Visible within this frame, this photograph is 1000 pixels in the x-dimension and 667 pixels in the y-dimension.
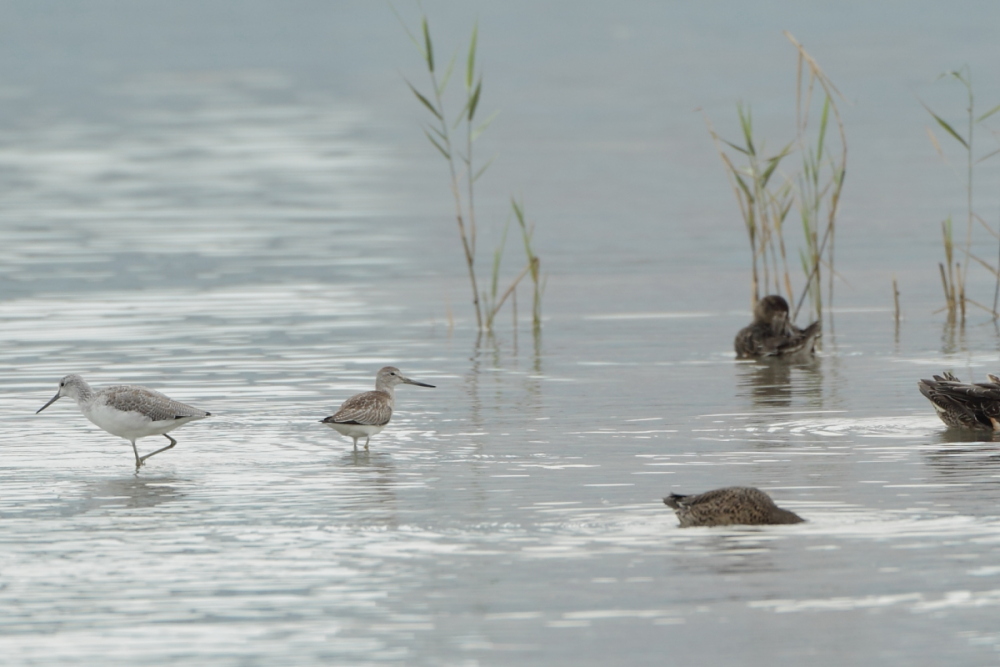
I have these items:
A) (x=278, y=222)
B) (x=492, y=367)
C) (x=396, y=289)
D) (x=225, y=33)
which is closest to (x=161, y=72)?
(x=225, y=33)

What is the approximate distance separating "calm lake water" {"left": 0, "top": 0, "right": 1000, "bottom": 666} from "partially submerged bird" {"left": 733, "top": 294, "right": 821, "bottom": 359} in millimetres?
243

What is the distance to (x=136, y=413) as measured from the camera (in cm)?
1090

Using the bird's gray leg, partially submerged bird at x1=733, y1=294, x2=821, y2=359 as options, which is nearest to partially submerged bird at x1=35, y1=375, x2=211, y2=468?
the bird's gray leg

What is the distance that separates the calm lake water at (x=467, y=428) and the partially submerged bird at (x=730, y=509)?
0.08 meters

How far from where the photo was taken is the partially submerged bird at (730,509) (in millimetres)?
8586

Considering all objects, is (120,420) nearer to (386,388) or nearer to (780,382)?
(386,388)

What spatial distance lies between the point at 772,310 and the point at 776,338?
0.58 m

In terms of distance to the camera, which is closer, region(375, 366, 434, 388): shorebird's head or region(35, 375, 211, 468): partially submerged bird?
region(35, 375, 211, 468): partially submerged bird

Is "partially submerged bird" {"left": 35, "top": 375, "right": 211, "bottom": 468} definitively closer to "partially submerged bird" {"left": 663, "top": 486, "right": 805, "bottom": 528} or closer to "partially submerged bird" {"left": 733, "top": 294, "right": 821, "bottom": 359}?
"partially submerged bird" {"left": 663, "top": 486, "right": 805, "bottom": 528}

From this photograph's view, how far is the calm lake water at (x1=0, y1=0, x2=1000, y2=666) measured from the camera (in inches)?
288

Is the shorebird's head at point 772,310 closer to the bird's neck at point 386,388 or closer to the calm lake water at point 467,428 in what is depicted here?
the calm lake water at point 467,428

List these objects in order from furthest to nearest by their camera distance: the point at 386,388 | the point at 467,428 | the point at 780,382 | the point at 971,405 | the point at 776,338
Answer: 1. the point at 776,338
2. the point at 780,382
3. the point at 386,388
4. the point at 467,428
5. the point at 971,405

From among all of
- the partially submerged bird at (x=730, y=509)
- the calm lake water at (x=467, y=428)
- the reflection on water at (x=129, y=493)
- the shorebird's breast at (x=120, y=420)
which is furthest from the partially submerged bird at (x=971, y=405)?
the shorebird's breast at (x=120, y=420)

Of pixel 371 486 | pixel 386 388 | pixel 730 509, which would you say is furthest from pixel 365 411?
pixel 730 509
